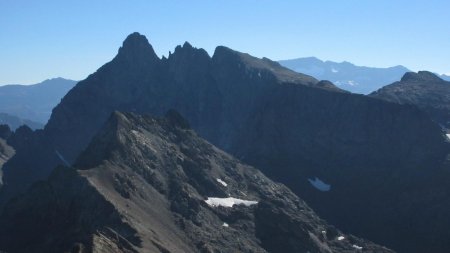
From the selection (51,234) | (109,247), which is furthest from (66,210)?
(109,247)

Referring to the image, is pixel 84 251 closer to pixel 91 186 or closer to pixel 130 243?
pixel 130 243

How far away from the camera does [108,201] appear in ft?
624

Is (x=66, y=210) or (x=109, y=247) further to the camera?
(x=66, y=210)

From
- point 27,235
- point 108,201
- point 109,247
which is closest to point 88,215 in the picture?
point 108,201

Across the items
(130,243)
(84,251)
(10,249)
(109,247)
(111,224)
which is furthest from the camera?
(10,249)

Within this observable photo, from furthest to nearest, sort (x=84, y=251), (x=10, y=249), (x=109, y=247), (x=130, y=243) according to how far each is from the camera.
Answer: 1. (x=10, y=249)
2. (x=130, y=243)
3. (x=109, y=247)
4. (x=84, y=251)

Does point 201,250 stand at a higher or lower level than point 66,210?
lower

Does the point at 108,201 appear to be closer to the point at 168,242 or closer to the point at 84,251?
the point at 168,242

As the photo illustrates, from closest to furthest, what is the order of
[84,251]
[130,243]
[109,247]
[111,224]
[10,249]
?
[84,251]
[109,247]
[130,243]
[111,224]
[10,249]

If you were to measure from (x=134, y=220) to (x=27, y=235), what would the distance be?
33.6 metres

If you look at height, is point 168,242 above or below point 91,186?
below

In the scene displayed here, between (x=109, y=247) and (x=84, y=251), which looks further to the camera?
(x=109, y=247)

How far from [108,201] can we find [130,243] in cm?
2290

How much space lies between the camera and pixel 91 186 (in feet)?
644
